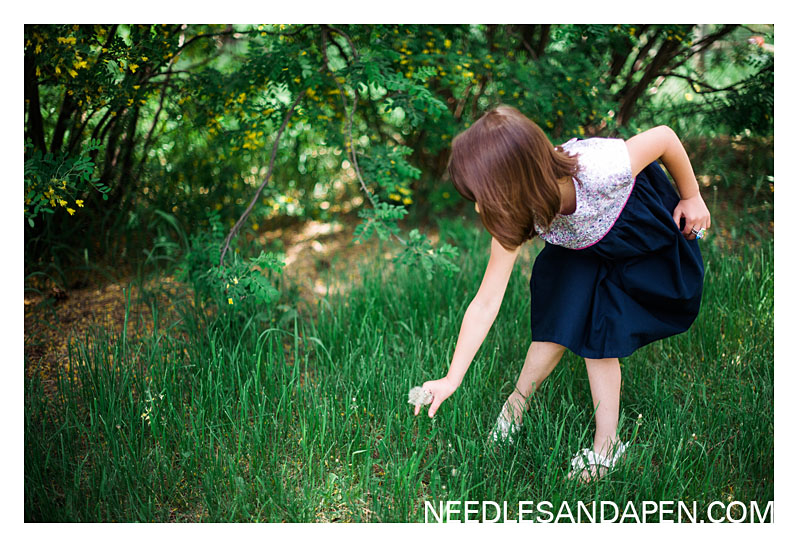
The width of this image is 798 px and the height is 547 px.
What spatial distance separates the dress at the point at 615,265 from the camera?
1.51 m

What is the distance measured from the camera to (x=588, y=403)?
6.54ft

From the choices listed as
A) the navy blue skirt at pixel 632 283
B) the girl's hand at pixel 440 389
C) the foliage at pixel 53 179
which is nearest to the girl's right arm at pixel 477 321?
the girl's hand at pixel 440 389

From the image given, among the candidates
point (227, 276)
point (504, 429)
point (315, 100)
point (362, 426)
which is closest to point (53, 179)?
point (227, 276)

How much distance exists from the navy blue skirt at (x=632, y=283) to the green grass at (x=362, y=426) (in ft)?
0.93

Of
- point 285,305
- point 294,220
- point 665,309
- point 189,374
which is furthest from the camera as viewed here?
point 294,220

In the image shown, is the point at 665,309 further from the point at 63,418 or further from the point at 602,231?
the point at 63,418

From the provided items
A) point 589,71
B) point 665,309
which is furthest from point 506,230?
point 589,71

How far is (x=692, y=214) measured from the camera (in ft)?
5.38

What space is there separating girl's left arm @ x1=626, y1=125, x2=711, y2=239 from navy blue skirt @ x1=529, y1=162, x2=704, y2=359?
4 centimetres

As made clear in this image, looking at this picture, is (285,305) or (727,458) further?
(285,305)

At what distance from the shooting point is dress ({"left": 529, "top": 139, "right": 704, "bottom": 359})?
1.51 meters

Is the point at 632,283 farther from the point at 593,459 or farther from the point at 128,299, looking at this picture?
the point at 128,299

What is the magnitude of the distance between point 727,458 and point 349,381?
1172 millimetres

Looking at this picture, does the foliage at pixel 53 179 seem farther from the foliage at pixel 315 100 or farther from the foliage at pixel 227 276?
the foliage at pixel 227 276
